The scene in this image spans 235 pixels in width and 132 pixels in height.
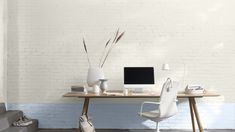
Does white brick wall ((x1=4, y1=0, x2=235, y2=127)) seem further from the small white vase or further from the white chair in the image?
the white chair

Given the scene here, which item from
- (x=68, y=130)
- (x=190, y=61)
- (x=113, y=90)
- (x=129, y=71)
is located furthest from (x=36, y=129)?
(x=190, y=61)

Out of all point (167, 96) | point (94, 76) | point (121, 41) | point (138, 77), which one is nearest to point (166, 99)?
point (167, 96)

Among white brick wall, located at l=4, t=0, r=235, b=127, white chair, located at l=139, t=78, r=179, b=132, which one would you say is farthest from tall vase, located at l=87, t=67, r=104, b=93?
white chair, located at l=139, t=78, r=179, b=132

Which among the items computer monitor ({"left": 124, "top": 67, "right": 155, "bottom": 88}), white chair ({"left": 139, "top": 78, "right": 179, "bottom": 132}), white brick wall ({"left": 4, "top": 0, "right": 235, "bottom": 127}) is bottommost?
white chair ({"left": 139, "top": 78, "right": 179, "bottom": 132})

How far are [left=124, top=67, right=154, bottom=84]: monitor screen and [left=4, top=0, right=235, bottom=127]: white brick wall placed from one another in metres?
0.27

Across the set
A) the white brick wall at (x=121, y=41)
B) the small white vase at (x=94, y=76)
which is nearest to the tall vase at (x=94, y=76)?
the small white vase at (x=94, y=76)

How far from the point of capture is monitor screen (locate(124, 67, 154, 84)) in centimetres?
524

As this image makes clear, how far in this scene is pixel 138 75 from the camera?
5.26 m

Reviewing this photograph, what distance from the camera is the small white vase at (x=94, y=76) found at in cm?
519

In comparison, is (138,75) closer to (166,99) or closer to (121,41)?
(121,41)

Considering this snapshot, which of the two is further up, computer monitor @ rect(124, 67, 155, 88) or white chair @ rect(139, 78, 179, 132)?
computer monitor @ rect(124, 67, 155, 88)

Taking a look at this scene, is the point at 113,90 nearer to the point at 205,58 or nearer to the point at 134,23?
the point at 134,23

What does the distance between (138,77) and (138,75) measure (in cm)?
3

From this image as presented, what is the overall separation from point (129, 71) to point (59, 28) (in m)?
1.46
